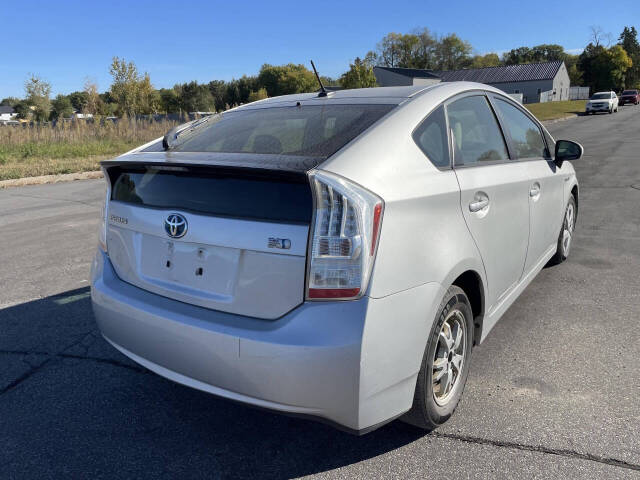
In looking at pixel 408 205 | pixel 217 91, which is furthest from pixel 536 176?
pixel 217 91

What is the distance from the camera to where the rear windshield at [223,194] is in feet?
6.84

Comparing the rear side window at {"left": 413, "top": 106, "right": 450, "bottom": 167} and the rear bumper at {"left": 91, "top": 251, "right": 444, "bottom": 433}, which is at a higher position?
the rear side window at {"left": 413, "top": 106, "right": 450, "bottom": 167}

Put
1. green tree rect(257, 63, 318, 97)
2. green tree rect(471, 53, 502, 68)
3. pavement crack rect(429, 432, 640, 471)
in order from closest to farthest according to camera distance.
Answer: pavement crack rect(429, 432, 640, 471)
green tree rect(257, 63, 318, 97)
green tree rect(471, 53, 502, 68)

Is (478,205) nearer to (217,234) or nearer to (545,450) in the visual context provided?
(545,450)

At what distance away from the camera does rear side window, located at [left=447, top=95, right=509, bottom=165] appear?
9.30ft

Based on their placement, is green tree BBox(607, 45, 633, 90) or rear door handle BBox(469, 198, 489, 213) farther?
green tree BBox(607, 45, 633, 90)

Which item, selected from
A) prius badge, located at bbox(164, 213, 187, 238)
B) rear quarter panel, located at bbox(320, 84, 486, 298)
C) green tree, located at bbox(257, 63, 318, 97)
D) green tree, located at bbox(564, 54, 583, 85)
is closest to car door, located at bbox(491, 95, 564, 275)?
rear quarter panel, located at bbox(320, 84, 486, 298)

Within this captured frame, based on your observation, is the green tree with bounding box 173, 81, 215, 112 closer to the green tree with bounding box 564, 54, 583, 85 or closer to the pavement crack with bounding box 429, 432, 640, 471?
the green tree with bounding box 564, 54, 583, 85

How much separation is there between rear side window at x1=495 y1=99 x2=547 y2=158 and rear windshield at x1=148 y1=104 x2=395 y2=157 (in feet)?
4.25

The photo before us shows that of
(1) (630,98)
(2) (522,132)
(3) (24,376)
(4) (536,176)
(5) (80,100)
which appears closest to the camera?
(3) (24,376)

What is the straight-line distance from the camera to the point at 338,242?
200 cm

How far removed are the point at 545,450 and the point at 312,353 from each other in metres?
1.28

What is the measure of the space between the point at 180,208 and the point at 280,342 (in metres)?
0.79

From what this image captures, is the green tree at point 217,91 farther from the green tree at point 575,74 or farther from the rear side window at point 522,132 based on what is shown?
the rear side window at point 522,132
